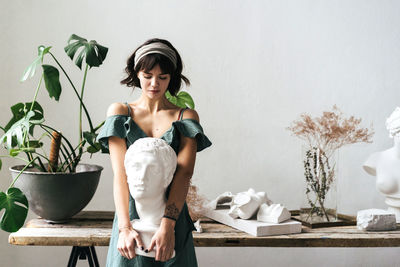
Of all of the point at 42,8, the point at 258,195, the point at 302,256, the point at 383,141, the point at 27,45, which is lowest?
the point at 302,256

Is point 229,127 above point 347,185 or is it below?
above

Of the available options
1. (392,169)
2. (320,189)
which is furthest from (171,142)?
(392,169)

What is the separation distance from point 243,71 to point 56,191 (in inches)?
50.6

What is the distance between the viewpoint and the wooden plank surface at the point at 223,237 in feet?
6.24

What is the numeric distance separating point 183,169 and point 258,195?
760 millimetres

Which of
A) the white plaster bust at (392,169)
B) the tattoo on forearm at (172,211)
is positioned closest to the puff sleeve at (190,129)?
the tattoo on forearm at (172,211)

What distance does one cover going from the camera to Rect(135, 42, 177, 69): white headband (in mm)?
1506

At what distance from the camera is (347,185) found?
9.32ft

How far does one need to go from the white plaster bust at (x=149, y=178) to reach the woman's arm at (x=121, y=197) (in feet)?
0.07

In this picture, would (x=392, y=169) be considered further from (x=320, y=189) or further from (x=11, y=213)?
(x=11, y=213)

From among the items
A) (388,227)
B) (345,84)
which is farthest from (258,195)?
(345,84)

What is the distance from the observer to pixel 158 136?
1.58 m

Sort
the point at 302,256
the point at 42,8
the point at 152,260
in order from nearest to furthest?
the point at 152,260, the point at 42,8, the point at 302,256

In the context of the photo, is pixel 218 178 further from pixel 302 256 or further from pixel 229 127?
pixel 302 256
